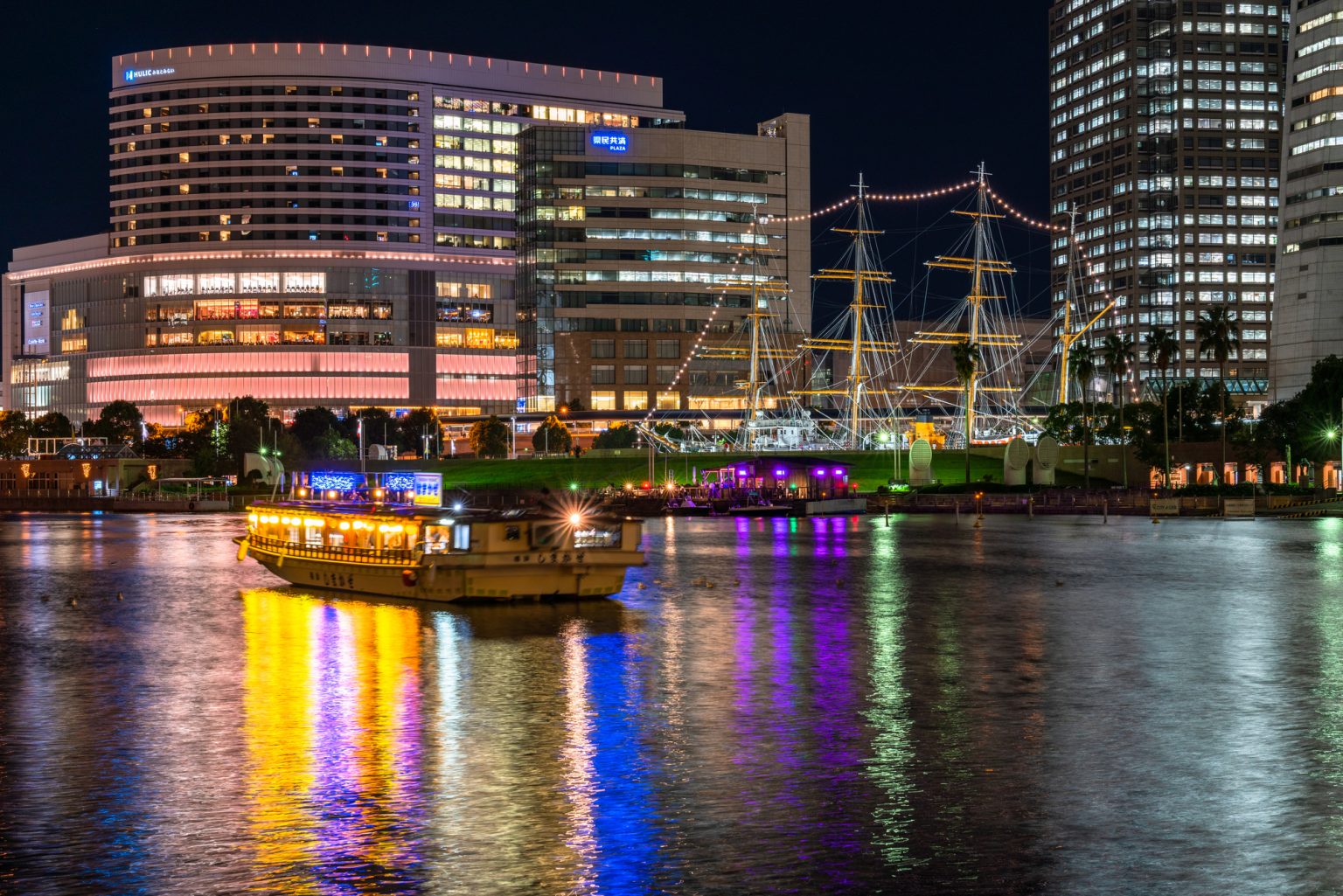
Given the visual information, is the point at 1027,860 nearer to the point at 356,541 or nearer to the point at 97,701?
the point at 97,701

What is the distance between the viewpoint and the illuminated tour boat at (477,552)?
53.2m

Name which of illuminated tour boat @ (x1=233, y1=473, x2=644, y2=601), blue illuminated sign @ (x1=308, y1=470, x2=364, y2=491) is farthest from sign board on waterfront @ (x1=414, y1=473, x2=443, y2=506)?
illuminated tour boat @ (x1=233, y1=473, x2=644, y2=601)

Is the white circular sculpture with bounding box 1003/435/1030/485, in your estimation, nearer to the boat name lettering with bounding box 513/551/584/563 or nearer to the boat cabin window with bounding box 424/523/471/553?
Result: the boat name lettering with bounding box 513/551/584/563

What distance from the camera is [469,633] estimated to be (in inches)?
1796

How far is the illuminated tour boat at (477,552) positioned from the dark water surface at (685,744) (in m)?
1.47

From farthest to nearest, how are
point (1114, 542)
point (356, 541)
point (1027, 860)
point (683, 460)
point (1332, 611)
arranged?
point (683, 460) → point (1114, 542) → point (356, 541) → point (1332, 611) → point (1027, 860)

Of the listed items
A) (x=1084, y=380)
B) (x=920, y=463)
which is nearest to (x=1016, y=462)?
(x=920, y=463)

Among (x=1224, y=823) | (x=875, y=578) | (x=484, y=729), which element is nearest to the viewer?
(x=1224, y=823)

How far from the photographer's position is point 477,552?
53.0 m

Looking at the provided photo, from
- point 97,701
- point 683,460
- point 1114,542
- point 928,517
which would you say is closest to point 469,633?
point 97,701

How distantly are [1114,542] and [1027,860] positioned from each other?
70887mm

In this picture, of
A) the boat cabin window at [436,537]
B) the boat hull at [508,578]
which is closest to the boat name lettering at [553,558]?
the boat hull at [508,578]

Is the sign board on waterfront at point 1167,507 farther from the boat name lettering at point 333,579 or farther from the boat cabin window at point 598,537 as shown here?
the boat name lettering at point 333,579

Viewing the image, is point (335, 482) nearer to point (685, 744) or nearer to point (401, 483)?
point (401, 483)
